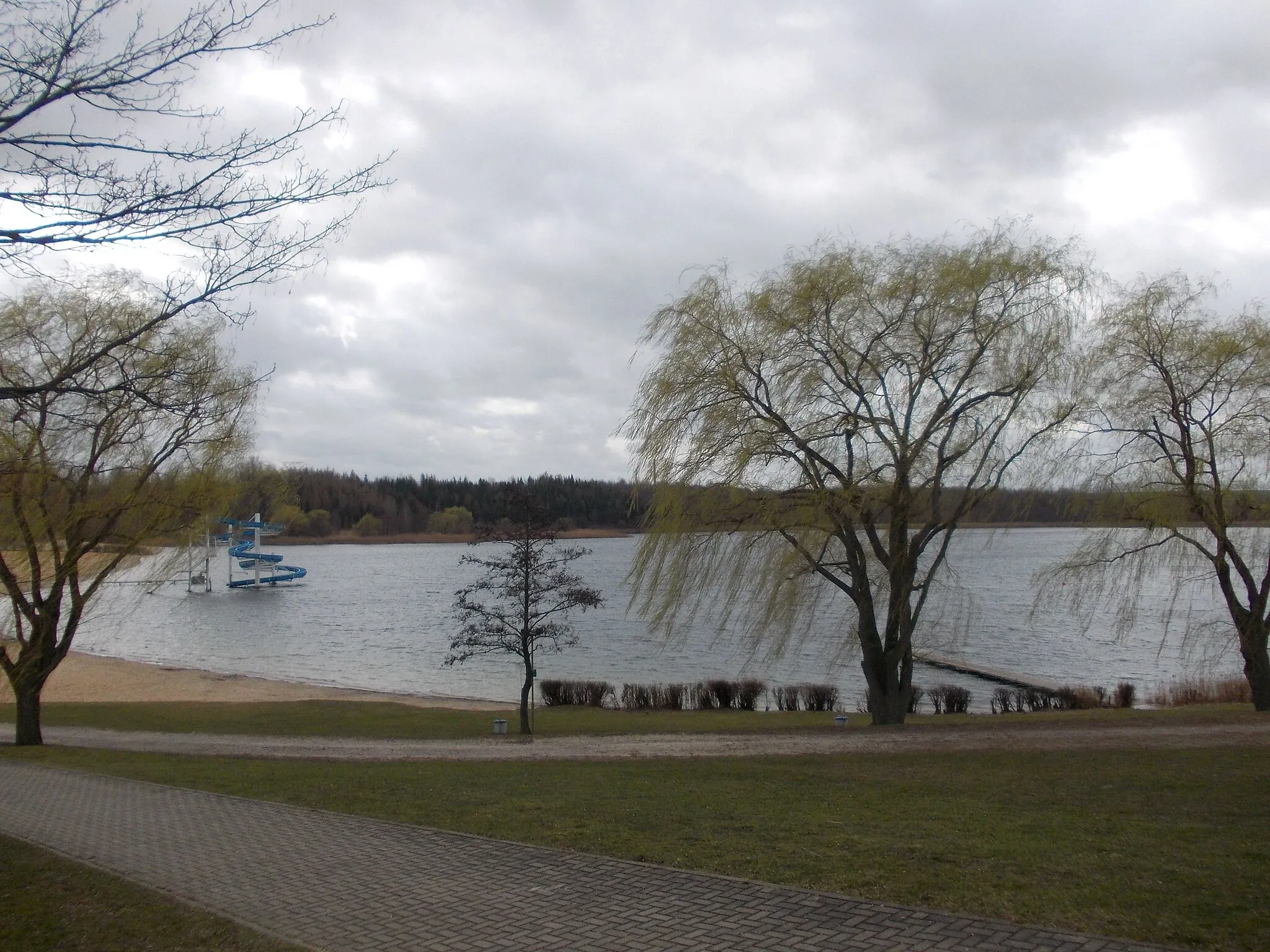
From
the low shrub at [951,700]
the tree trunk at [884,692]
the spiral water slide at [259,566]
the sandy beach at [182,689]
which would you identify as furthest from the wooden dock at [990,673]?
the spiral water slide at [259,566]

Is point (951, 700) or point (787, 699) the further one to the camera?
point (787, 699)

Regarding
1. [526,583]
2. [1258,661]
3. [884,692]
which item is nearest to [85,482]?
[526,583]

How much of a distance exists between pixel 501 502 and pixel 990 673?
2219 cm

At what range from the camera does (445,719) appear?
23.9 meters

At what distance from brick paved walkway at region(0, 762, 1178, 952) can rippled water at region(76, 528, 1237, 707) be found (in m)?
10.5

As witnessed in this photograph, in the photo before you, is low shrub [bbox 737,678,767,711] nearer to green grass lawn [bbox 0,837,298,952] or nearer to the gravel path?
the gravel path

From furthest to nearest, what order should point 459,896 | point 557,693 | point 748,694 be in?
point 557,693
point 748,694
point 459,896

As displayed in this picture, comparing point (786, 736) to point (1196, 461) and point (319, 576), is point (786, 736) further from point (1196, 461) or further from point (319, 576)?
point (319, 576)

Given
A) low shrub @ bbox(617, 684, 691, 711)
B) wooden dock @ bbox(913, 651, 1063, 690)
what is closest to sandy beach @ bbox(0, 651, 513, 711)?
low shrub @ bbox(617, 684, 691, 711)

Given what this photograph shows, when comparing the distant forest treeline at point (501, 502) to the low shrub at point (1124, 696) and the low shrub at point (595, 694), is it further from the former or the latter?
the low shrub at point (1124, 696)

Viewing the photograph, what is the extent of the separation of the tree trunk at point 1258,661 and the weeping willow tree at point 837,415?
6308 millimetres

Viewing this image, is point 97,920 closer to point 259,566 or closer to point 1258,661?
point 1258,661

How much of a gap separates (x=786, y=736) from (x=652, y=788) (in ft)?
24.8

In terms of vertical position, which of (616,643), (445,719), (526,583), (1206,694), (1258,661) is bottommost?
(616,643)
